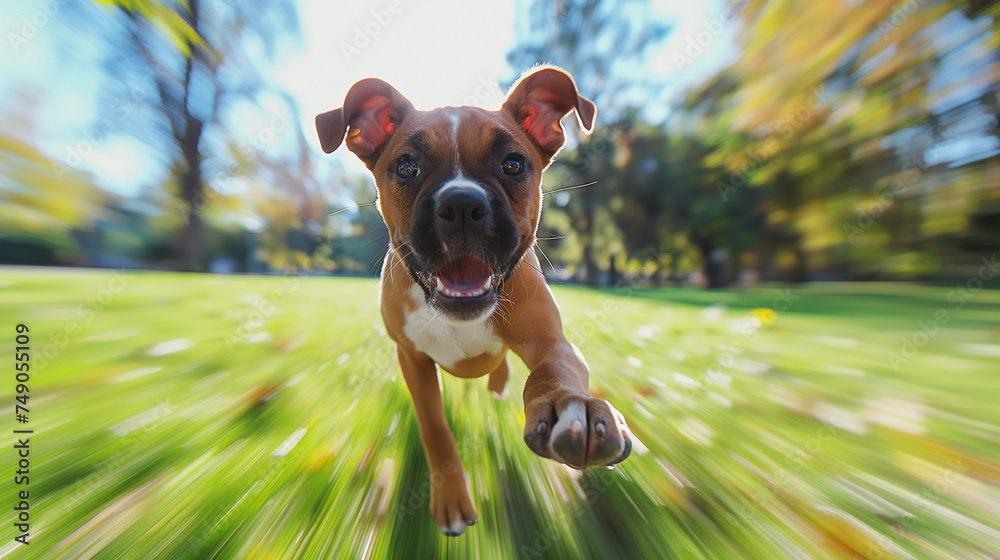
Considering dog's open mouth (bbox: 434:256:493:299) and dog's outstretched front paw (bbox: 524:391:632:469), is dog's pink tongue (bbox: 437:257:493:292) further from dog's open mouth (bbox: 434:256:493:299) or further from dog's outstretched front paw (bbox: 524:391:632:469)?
→ dog's outstretched front paw (bbox: 524:391:632:469)

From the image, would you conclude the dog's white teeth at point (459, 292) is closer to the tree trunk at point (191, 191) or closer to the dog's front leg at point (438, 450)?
the dog's front leg at point (438, 450)

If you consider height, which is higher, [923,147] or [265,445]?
[923,147]

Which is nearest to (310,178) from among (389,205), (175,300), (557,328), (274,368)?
(175,300)

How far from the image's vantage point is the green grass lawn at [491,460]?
1.57 m

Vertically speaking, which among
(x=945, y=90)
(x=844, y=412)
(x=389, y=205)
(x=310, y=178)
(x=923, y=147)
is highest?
(x=310, y=178)

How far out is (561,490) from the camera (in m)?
1.88

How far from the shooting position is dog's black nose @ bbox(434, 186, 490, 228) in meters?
1.77

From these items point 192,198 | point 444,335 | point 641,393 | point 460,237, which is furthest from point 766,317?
point 192,198

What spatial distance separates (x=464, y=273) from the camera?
2027 mm

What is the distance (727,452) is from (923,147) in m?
6.51

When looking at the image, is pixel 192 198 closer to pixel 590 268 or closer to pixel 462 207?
pixel 462 207

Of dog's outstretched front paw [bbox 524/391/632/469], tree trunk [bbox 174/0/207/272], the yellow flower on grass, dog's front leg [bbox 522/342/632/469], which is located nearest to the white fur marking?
dog's front leg [bbox 522/342/632/469]

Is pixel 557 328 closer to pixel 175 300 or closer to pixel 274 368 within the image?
pixel 274 368

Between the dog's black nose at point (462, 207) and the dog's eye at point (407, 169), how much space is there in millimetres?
446
